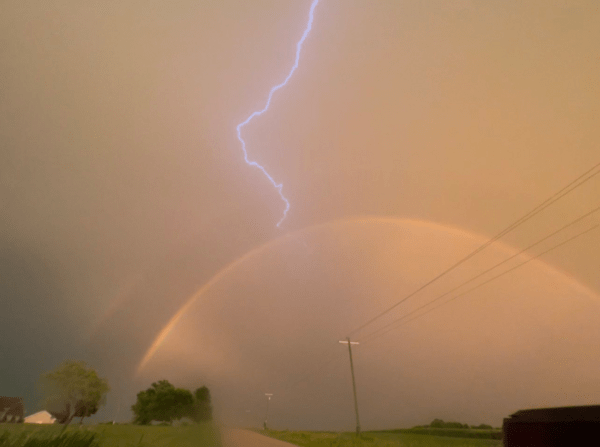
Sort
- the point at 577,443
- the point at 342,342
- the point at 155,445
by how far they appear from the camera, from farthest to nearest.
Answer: the point at 342,342
the point at 155,445
the point at 577,443

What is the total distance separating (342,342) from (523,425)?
127 feet

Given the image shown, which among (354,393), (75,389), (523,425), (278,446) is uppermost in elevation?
(75,389)

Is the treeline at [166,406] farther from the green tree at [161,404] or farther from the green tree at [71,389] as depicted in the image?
the green tree at [71,389]

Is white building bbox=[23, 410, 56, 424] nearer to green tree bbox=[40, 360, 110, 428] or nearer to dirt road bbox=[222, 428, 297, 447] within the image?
green tree bbox=[40, 360, 110, 428]

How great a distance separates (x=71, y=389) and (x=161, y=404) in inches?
561

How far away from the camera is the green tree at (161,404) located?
180ft

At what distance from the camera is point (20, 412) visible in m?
52.1

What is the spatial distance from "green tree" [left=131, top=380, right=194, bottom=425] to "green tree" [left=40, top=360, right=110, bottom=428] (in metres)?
8.15

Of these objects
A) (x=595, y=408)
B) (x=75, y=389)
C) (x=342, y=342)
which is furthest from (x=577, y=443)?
(x=75, y=389)

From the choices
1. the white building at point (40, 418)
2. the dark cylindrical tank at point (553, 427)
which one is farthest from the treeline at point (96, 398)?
the dark cylindrical tank at point (553, 427)

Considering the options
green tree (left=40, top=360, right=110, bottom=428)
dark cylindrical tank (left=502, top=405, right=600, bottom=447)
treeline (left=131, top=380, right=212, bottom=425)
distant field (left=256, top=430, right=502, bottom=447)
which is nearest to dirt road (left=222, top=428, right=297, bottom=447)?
distant field (left=256, top=430, right=502, bottom=447)

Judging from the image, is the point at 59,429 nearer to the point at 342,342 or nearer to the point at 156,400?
the point at 342,342

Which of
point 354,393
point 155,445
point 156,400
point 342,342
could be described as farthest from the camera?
point 156,400

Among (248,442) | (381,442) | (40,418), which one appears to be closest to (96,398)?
(40,418)
